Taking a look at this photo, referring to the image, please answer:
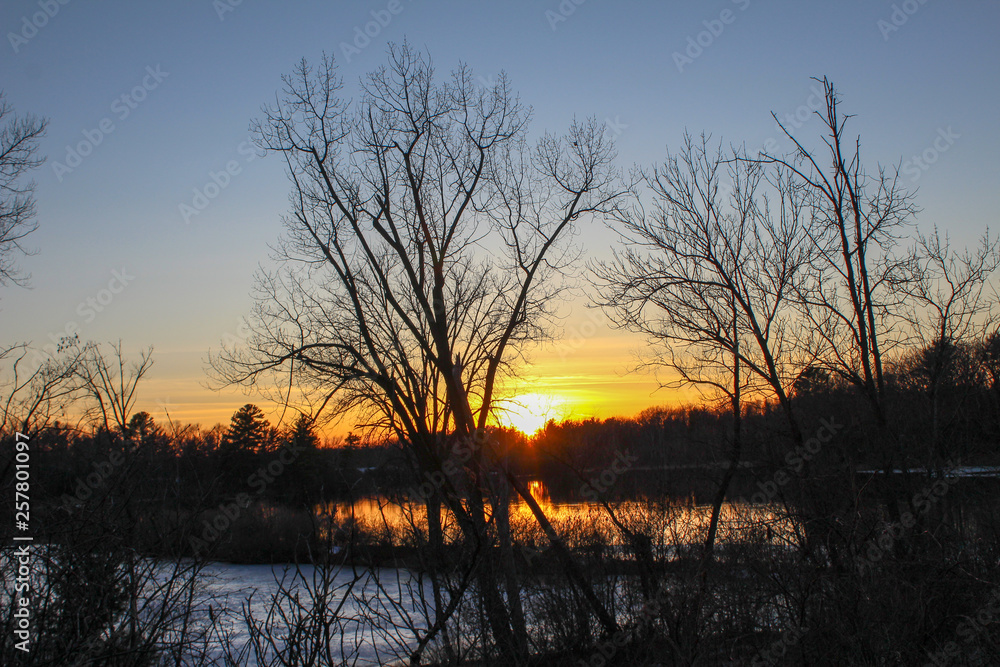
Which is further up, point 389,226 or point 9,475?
point 389,226

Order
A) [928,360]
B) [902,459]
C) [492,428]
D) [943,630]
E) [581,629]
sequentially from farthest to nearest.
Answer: [492,428] < [928,360] < [581,629] < [902,459] < [943,630]

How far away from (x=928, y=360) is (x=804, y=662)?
305 inches

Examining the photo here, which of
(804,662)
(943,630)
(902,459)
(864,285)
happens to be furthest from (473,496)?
(864,285)

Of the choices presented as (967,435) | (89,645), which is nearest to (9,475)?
(89,645)

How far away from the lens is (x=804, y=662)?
7.44m

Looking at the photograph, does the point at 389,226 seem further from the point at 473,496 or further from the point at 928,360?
the point at 928,360

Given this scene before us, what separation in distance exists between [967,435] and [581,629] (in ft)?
25.3

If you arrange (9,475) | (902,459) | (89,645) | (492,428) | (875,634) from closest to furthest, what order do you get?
1. (89,645)
2. (9,475)
3. (875,634)
4. (902,459)
5. (492,428)

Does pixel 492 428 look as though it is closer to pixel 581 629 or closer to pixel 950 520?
pixel 581 629

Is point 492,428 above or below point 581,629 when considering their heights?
above

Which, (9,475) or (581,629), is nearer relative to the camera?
(9,475)

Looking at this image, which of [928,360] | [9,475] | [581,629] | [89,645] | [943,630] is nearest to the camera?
[89,645]

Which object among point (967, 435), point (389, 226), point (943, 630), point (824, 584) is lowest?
point (943, 630)

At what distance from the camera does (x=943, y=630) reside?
8.13 meters
